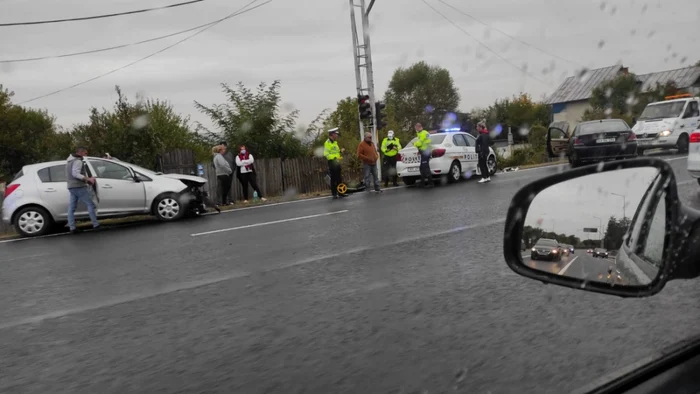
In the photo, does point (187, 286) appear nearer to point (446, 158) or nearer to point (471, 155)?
point (446, 158)

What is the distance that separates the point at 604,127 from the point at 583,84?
139cm

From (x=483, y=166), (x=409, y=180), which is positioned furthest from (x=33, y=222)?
(x=483, y=166)

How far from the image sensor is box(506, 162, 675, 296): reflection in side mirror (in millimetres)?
1989

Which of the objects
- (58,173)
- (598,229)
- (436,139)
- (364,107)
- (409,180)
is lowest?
(409,180)

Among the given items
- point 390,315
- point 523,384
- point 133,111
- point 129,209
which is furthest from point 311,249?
point 133,111

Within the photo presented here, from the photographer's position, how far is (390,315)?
4676mm

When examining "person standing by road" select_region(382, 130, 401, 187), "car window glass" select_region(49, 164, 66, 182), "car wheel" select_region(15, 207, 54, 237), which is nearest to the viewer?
"car wheel" select_region(15, 207, 54, 237)

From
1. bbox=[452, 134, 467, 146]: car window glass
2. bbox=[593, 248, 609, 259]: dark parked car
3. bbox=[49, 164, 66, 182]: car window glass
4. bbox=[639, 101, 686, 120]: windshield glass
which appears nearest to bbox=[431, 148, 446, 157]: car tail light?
bbox=[452, 134, 467, 146]: car window glass

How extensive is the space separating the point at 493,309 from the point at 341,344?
1.17m

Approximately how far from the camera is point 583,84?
5.11 metres

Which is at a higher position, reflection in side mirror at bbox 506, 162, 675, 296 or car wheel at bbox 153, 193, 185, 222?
reflection in side mirror at bbox 506, 162, 675, 296

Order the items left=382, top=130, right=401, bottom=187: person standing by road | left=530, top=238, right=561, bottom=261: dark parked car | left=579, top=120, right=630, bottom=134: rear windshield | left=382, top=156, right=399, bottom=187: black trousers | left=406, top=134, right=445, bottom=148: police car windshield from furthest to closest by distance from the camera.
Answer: left=382, top=156, right=399, bottom=187: black trousers < left=382, top=130, right=401, bottom=187: person standing by road < left=406, top=134, right=445, bottom=148: police car windshield < left=579, top=120, right=630, bottom=134: rear windshield < left=530, top=238, right=561, bottom=261: dark parked car

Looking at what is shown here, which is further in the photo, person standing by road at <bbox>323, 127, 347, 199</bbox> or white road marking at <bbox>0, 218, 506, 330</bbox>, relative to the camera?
person standing by road at <bbox>323, 127, 347, 199</bbox>

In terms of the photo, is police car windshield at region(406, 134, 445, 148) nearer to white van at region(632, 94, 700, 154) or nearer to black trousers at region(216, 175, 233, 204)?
black trousers at region(216, 175, 233, 204)
